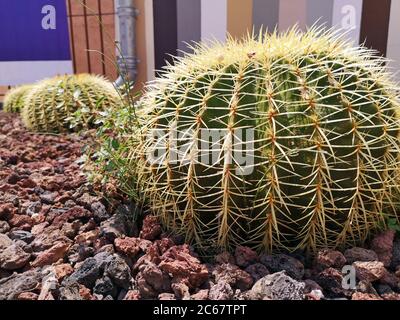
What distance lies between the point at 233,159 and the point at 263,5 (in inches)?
133

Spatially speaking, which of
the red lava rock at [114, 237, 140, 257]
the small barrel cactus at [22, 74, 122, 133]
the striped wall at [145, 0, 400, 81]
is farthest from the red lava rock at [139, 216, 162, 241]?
the striped wall at [145, 0, 400, 81]

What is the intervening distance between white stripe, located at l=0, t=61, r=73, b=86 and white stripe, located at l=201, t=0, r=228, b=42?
1850mm

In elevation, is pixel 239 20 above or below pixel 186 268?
above

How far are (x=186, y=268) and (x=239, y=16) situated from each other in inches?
139

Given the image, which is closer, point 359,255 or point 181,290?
point 181,290

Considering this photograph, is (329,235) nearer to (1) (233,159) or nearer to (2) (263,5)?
(1) (233,159)

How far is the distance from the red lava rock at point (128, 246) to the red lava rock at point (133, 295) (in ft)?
0.57

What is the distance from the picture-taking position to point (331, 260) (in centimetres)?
122

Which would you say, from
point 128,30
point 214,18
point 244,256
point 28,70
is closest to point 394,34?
point 214,18

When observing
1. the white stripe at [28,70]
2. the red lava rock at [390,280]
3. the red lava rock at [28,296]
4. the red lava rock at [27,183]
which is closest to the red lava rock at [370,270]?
the red lava rock at [390,280]

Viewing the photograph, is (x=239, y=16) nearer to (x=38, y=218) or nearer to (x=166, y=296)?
(x=38, y=218)

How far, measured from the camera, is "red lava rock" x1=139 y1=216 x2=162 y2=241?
4.69ft

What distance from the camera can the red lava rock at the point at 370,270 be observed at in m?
1.18
